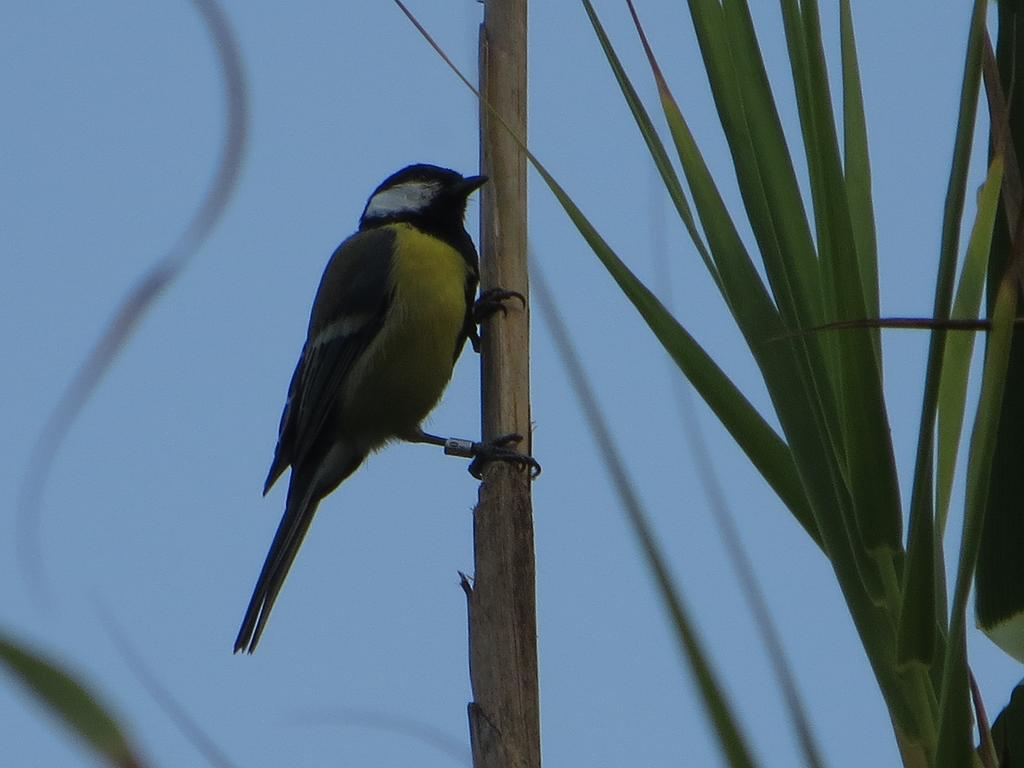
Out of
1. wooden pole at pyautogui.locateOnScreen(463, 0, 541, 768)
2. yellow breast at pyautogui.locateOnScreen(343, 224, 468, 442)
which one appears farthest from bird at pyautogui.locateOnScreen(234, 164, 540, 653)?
wooden pole at pyautogui.locateOnScreen(463, 0, 541, 768)

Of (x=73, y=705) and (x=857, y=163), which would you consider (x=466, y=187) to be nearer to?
(x=857, y=163)

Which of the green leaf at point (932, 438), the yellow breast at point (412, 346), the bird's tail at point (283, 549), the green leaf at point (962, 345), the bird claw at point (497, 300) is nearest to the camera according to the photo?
the green leaf at point (932, 438)

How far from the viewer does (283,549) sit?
2.93 m

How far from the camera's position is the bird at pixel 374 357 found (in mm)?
3051

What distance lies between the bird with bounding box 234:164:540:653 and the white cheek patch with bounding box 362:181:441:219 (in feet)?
0.40

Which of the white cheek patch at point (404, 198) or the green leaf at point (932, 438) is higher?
the white cheek patch at point (404, 198)

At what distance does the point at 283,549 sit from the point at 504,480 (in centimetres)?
161

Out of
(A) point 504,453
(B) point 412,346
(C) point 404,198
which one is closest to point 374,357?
(B) point 412,346

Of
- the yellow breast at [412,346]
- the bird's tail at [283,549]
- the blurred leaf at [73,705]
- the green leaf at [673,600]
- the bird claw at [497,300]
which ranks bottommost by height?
the blurred leaf at [73,705]

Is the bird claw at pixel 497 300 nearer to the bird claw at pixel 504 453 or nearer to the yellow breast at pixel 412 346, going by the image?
the bird claw at pixel 504 453

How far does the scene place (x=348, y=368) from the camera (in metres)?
3.19

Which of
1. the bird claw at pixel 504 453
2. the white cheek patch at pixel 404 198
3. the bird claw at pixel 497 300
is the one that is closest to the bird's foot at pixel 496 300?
the bird claw at pixel 497 300

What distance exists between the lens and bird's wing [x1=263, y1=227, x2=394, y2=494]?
10.4 ft

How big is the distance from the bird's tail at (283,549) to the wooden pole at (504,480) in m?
1.02
